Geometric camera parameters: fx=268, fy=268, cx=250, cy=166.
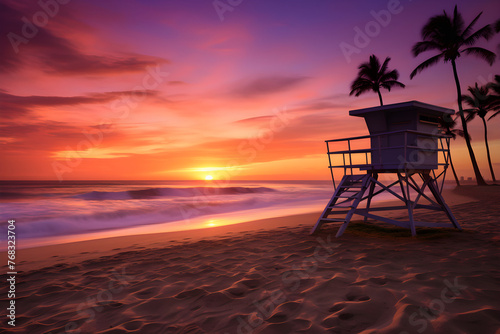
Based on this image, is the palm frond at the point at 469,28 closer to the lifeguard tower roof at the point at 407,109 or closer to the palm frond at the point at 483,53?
Result: the palm frond at the point at 483,53

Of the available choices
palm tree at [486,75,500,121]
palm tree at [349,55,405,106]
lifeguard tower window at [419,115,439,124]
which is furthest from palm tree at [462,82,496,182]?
lifeguard tower window at [419,115,439,124]

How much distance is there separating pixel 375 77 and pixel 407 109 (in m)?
27.5

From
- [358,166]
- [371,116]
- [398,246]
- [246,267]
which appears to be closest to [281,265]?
Result: [246,267]

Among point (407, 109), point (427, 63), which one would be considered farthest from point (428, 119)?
point (427, 63)

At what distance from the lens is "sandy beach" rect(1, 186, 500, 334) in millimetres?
3389

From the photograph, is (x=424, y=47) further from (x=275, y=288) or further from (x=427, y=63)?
(x=275, y=288)

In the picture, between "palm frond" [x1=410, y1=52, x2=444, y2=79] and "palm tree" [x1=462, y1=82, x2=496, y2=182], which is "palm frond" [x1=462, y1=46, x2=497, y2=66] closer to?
Answer: "palm frond" [x1=410, y1=52, x2=444, y2=79]

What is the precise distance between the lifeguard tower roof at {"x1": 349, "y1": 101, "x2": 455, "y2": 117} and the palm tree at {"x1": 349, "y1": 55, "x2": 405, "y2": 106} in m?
26.3

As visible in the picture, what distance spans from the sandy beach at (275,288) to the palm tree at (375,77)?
28722 millimetres

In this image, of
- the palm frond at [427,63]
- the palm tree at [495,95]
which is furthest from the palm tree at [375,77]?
the palm tree at [495,95]

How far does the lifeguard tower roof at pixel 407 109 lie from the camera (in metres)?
7.88

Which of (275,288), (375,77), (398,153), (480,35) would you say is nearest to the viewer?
(275,288)

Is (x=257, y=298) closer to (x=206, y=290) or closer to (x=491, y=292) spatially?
(x=206, y=290)

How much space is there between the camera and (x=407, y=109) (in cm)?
823
